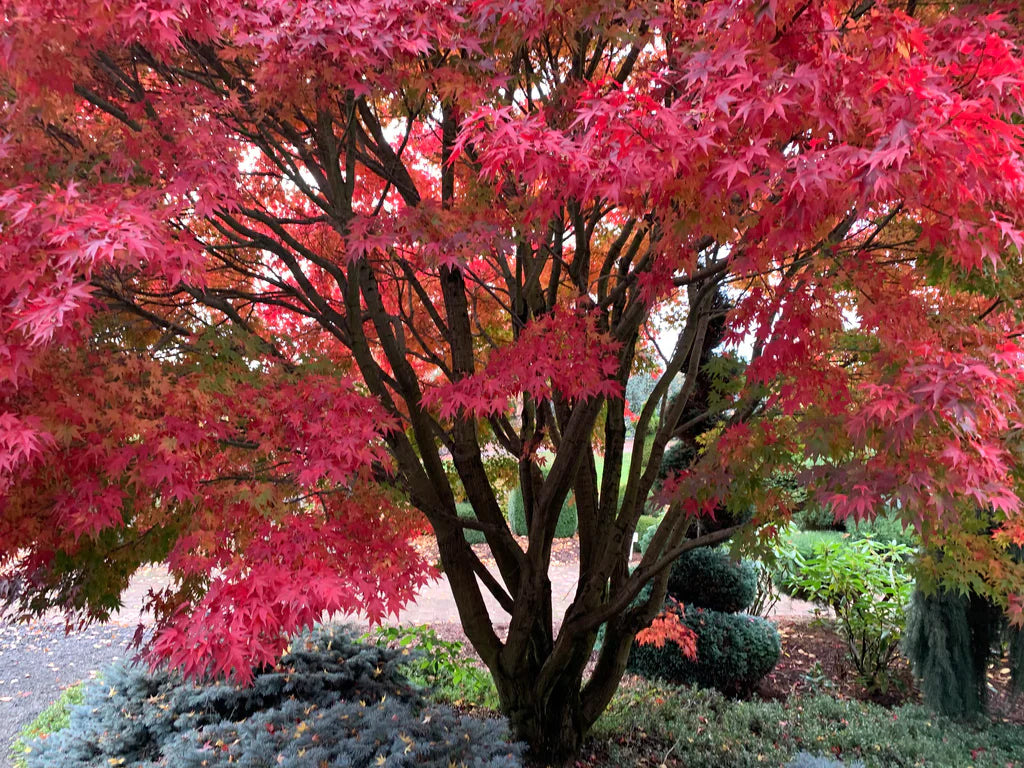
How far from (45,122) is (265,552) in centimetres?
177

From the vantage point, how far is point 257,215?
318 cm

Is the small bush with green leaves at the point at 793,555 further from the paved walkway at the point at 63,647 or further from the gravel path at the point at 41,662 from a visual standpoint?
the gravel path at the point at 41,662

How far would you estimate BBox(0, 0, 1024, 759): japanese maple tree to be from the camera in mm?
1992

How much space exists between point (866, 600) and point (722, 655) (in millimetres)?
1700

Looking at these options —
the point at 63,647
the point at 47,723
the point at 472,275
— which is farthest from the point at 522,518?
the point at 472,275

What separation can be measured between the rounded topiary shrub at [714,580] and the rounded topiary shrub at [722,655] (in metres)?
0.24

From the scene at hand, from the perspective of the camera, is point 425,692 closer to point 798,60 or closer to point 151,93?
point 151,93

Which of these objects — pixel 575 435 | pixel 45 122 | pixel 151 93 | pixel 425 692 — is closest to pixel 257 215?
pixel 151 93

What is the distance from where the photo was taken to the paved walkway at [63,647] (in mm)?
6285

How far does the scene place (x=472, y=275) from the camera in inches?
163

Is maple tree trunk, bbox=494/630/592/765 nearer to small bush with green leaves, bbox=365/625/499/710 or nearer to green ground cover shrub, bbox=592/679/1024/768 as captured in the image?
green ground cover shrub, bbox=592/679/1024/768

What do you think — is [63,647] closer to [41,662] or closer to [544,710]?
[41,662]

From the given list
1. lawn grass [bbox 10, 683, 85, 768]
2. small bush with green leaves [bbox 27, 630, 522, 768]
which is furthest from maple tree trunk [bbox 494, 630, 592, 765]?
lawn grass [bbox 10, 683, 85, 768]

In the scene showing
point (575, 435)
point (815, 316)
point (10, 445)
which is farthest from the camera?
point (575, 435)
